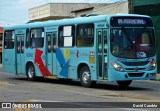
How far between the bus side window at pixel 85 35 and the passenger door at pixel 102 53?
50 centimetres

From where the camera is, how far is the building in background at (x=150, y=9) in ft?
103

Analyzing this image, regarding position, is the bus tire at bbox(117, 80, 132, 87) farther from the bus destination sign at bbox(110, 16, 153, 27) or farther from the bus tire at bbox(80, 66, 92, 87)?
the bus destination sign at bbox(110, 16, 153, 27)

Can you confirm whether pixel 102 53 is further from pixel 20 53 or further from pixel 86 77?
pixel 20 53

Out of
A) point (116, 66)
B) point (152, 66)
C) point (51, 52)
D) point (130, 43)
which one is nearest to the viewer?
point (116, 66)

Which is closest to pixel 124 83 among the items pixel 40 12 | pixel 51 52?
pixel 51 52

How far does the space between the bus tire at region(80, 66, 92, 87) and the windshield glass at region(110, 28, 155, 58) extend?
1814 millimetres

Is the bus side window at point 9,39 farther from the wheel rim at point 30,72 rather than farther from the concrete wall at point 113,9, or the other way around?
the concrete wall at point 113,9

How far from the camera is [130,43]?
1827 cm

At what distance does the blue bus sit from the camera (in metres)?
18.1

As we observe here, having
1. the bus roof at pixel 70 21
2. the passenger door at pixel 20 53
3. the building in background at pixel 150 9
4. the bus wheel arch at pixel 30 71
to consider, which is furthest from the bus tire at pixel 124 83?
the building in background at pixel 150 9

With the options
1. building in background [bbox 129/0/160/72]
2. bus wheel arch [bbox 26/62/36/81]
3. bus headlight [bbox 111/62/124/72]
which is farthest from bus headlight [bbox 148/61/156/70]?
building in background [bbox 129/0/160/72]

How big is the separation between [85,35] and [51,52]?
3146 millimetres

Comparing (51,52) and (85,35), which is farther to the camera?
(51,52)

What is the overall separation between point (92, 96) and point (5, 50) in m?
12.3
